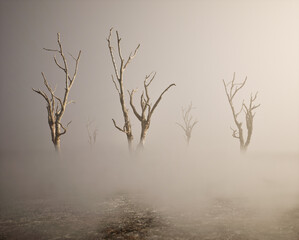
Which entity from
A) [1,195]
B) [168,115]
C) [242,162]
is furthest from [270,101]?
[1,195]

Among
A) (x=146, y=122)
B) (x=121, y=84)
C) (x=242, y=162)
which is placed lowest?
(x=242, y=162)

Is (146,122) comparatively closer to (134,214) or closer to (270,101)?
(134,214)

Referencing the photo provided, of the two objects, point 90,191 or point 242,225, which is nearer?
point 242,225

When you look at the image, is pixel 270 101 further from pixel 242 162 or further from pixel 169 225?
pixel 169 225

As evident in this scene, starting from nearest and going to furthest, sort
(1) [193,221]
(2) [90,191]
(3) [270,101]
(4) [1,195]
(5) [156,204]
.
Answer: (1) [193,221], (5) [156,204], (4) [1,195], (2) [90,191], (3) [270,101]

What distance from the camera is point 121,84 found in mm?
10570

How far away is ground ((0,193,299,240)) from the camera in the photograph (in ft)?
11.9

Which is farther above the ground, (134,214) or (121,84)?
(121,84)

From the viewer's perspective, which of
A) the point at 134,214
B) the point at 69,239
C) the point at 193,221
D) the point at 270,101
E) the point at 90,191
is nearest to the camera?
the point at 69,239

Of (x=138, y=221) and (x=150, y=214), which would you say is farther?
(x=150, y=214)

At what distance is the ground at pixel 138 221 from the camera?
3617mm

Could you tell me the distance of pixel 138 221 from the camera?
435 cm

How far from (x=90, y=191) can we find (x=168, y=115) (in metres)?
85.4

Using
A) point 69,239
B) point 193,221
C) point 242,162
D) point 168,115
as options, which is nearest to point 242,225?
point 193,221
